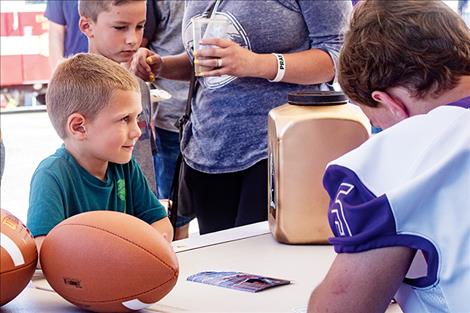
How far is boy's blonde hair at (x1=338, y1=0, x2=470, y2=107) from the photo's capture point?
3.81 feet

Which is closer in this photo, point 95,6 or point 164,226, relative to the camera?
point 164,226

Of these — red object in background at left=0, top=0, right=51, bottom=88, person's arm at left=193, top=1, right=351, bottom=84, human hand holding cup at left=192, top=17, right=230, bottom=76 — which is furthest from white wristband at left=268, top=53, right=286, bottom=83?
red object in background at left=0, top=0, right=51, bottom=88

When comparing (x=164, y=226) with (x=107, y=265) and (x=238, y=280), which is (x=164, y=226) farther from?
(x=107, y=265)

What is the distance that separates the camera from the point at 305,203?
1.78 metres

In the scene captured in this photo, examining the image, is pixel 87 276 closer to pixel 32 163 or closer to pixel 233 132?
pixel 233 132

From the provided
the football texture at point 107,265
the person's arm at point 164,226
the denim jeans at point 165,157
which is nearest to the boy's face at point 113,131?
the person's arm at point 164,226

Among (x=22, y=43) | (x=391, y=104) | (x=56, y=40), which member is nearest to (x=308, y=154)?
(x=391, y=104)

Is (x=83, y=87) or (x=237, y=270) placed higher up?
(x=83, y=87)

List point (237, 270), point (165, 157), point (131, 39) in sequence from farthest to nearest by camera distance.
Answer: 1. point (165, 157)
2. point (131, 39)
3. point (237, 270)

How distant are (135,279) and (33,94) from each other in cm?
751

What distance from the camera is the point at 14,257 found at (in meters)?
1.28

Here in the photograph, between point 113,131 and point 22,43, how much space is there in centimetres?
675

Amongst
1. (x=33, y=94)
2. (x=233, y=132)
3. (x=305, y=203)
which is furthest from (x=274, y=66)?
(x=33, y=94)

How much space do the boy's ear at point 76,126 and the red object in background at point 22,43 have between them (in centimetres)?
653
